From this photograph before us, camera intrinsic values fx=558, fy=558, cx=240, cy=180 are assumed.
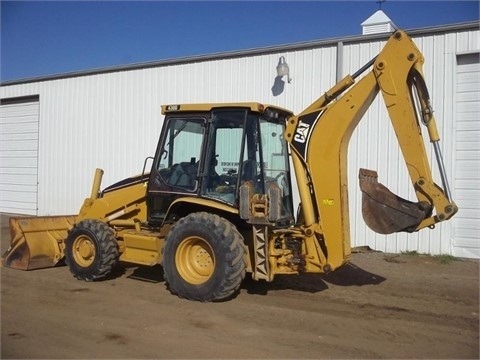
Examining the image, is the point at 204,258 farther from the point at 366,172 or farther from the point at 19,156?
the point at 19,156

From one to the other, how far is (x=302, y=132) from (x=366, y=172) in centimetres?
98

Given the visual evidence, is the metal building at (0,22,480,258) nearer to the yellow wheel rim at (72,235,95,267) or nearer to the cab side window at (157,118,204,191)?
the cab side window at (157,118,204,191)

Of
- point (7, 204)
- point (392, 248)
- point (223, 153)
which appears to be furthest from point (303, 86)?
point (7, 204)

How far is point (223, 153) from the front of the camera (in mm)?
7430

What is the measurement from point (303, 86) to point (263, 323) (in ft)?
24.4

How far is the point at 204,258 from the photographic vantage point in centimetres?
722

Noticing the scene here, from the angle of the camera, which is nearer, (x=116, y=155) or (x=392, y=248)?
(x=392, y=248)

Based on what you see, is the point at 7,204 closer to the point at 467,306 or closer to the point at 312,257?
the point at 312,257

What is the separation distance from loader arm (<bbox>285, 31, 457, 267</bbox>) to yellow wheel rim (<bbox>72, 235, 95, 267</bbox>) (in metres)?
3.28

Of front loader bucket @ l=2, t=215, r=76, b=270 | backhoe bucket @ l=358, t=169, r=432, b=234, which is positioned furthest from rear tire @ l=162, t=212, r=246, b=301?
front loader bucket @ l=2, t=215, r=76, b=270

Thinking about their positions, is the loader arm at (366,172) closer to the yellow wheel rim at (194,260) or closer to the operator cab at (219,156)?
the operator cab at (219,156)

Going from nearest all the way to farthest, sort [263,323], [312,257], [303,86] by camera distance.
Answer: [263,323] < [312,257] < [303,86]

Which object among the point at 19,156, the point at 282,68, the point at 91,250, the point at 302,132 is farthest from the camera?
the point at 19,156

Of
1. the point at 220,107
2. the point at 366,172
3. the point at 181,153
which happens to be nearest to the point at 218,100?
the point at 181,153
